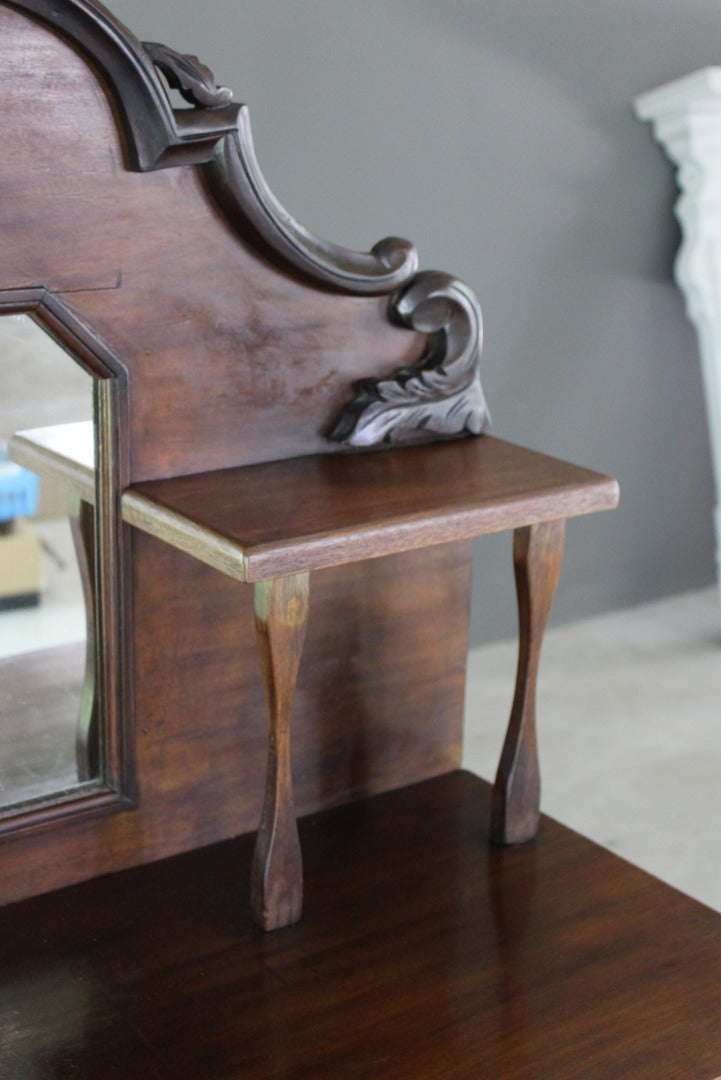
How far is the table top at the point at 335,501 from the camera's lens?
1.10m

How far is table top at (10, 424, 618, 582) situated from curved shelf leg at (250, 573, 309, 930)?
0.16 ft

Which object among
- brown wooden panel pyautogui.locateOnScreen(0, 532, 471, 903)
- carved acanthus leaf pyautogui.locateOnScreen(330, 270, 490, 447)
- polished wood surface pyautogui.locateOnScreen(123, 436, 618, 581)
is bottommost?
brown wooden panel pyautogui.locateOnScreen(0, 532, 471, 903)

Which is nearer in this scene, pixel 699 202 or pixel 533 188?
pixel 533 188

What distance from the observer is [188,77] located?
1.16 metres

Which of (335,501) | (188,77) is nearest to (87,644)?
(335,501)

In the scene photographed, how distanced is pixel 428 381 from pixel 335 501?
25 cm

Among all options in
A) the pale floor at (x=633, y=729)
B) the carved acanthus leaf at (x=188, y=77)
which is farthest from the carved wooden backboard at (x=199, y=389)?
the pale floor at (x=633, y=729)

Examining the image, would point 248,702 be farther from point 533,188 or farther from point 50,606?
point 533,188

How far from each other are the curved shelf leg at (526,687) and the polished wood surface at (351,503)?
0.06 metres

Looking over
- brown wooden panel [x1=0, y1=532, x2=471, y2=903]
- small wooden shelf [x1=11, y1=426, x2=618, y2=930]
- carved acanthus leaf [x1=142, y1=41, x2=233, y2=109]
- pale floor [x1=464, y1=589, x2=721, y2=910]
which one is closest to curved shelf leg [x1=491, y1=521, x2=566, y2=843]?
small wooden shelf [x1=11, y1=426, x2=618, y2=930]

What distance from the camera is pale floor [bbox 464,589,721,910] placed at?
214 cm

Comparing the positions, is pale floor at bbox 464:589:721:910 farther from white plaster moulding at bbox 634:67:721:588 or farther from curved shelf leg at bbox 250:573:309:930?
curved shelf leg at bbox 250:573:309:930

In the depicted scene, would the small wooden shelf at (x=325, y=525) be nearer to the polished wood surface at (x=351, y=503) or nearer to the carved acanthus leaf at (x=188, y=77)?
the polished wood surface at (x=351, y=503)

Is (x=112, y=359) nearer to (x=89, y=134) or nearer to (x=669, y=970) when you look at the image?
(x=89, y=134)
